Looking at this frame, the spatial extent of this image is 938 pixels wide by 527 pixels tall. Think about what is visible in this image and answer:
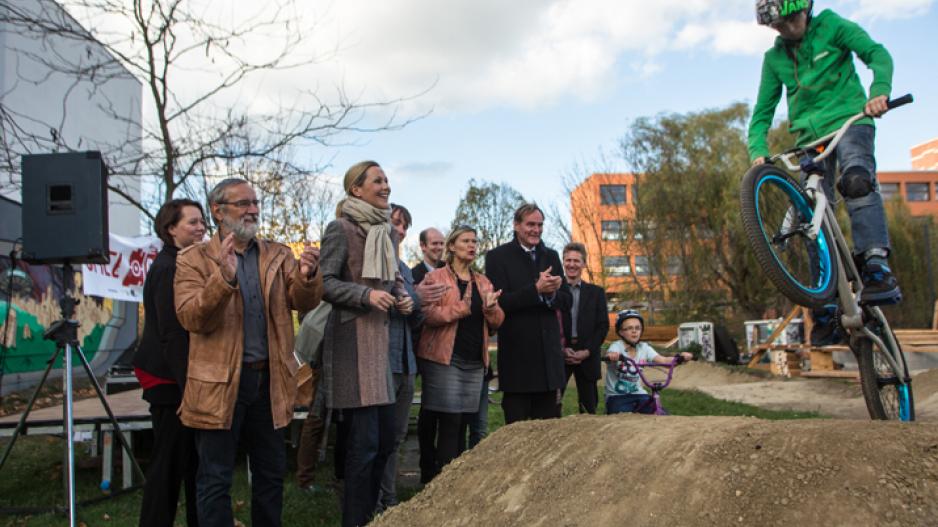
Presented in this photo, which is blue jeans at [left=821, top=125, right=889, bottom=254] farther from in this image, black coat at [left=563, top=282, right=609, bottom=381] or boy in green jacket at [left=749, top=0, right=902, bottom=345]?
black coat at [left=563, top=282, right=609, bottom=381]

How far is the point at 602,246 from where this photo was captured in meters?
33.2

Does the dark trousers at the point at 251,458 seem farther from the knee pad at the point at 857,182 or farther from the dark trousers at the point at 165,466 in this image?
the knee pad at the point at 857,182

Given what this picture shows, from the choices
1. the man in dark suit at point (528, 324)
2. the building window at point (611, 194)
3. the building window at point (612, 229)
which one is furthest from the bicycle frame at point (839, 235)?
the building window at point (611, 194)

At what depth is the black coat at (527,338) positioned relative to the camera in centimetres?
511

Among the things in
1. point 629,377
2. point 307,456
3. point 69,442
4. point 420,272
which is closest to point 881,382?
point 629,377

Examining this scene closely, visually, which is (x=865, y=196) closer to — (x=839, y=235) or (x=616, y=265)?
(x=839, y=235)

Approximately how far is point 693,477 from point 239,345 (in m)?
2.21

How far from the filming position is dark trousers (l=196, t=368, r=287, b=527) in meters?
3.50

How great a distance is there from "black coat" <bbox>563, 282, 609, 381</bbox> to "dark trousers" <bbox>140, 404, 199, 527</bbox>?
345cm

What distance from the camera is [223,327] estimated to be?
11.7ft

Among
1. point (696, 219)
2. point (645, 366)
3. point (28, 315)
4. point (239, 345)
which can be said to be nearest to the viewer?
point (239, 345)

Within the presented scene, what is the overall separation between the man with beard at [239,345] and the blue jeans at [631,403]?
9.33 feet

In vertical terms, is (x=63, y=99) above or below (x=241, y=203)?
above

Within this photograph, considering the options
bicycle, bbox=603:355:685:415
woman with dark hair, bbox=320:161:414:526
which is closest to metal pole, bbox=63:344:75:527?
woman with dark hair, bbox=320:161:414:526
